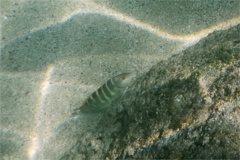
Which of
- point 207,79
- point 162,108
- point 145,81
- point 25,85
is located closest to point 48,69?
point 25,85

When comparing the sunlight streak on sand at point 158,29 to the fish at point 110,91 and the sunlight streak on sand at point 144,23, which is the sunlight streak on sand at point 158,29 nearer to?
the sunlight streak on sand at point 144,23

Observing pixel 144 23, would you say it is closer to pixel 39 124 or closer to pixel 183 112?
pixel 39 124

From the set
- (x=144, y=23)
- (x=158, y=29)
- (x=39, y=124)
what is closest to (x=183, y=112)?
(x=39, y=124)

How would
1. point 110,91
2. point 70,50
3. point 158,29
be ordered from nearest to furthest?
point 110,91 → point 158,29 → point 70,50

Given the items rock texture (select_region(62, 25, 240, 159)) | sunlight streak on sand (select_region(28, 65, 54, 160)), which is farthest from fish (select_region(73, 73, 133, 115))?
sunlight streak on sand (select_region(28, 65, 54, 160))

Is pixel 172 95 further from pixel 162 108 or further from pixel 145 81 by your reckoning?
pixel 145 81

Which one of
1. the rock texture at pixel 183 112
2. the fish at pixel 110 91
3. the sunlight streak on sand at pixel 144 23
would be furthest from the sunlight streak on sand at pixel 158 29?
the rock texture at pixel 183 112
